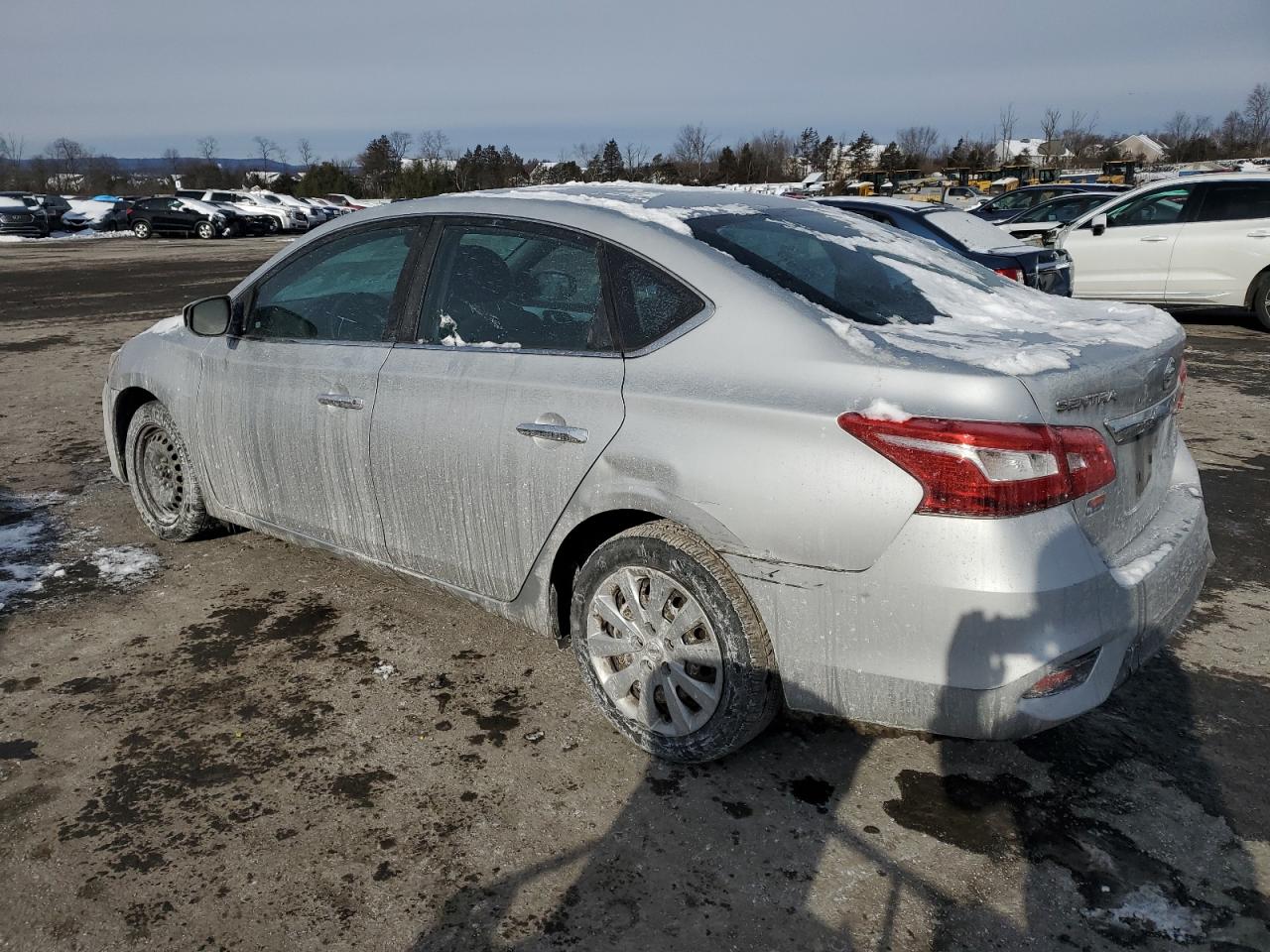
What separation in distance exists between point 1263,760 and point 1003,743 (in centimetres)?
72

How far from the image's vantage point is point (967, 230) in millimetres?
8453

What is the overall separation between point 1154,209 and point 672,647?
35.3 feet

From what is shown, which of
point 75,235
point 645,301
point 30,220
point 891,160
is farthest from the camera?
point 891,160

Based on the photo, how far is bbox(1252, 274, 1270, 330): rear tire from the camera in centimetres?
1045

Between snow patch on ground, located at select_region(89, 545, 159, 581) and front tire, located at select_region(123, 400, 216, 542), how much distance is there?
0.15 m

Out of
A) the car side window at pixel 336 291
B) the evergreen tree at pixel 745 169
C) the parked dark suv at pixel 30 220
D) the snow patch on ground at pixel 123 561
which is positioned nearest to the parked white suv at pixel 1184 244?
the car side window at pixel 336 291

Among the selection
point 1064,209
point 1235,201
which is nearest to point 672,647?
point 1235,201

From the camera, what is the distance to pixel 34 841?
2.65 meters

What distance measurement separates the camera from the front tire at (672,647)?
2701 mm

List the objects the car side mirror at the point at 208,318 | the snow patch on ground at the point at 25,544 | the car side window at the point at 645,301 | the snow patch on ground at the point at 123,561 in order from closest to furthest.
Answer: the car side window at the point at 645,301 → the car side mirror at the point at 208,318 → the snow patch on ground at the point at 25,544 → the snow patch on ground at the point at 123,561

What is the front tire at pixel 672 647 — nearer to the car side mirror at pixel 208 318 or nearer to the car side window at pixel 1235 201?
the car side mirror at pixel 208 318

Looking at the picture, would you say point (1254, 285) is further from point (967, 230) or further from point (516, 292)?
point (516, 292)

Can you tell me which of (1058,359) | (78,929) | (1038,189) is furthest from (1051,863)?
(1038,189)

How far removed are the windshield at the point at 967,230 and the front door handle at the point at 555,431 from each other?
6100mm
